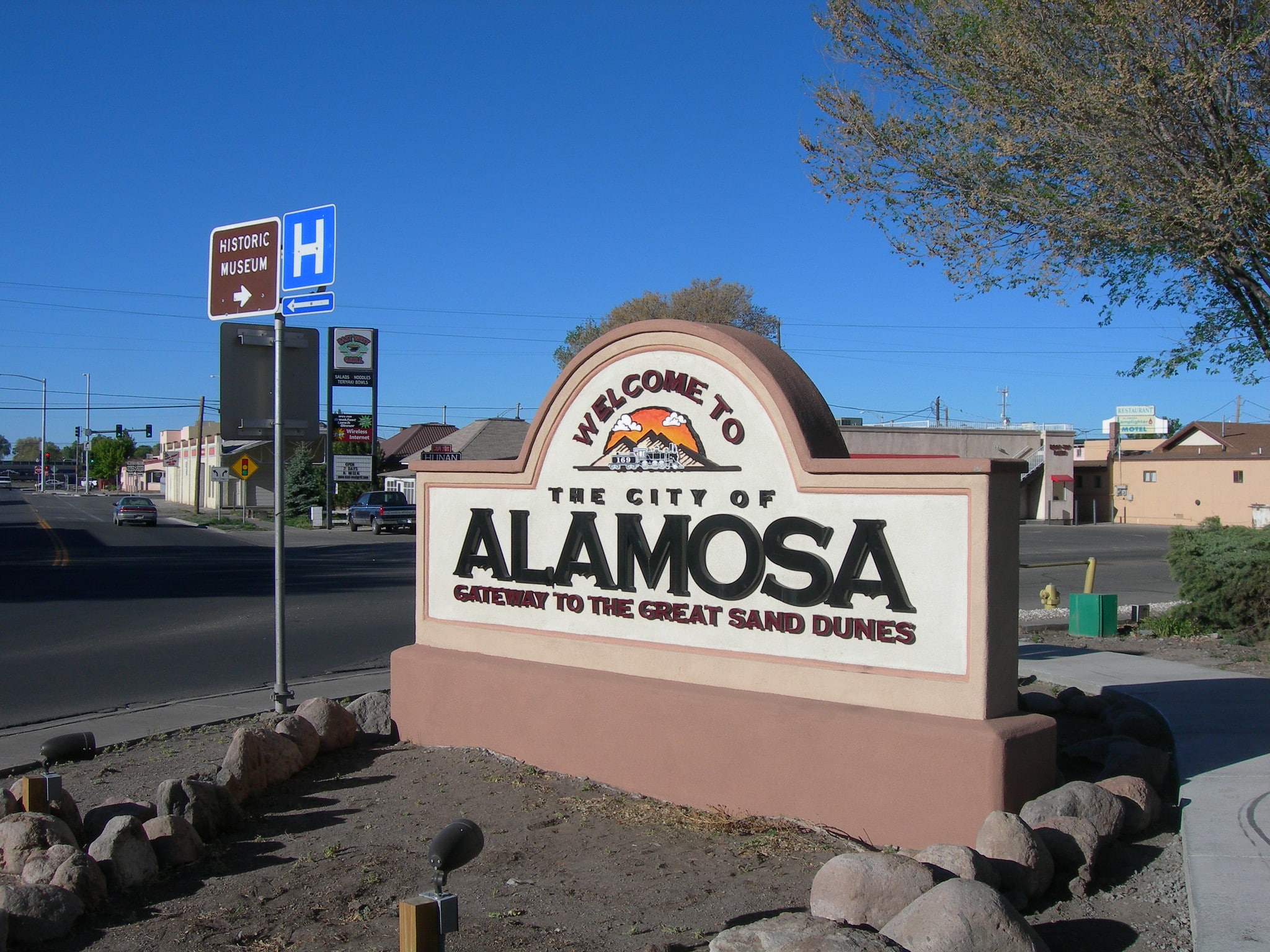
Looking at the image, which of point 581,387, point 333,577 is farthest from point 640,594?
point 333,577

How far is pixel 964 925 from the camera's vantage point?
145 inches

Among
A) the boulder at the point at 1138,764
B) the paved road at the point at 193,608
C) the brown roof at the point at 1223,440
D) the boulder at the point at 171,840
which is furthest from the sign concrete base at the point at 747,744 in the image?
the brown roof at the point at 1223,440

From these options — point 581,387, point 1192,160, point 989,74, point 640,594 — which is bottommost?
point 640,594

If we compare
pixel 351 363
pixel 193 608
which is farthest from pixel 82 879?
pixel 351 363

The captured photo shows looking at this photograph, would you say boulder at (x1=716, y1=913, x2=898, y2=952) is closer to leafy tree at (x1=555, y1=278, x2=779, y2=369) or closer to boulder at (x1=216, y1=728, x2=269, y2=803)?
boulder at (x1=216, y1=728, x2=269, y2=803)

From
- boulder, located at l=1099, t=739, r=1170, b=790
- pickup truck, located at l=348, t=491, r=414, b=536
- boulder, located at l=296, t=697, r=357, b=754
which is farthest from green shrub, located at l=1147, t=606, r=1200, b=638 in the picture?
pickup truck, located at l=348, t=491, r=414, b=536

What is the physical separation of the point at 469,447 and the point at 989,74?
49.4 metres

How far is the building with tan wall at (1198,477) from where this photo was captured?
52156 mm

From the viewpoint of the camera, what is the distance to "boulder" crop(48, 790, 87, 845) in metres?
5.59

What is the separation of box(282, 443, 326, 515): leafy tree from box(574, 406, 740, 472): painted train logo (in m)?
49.7

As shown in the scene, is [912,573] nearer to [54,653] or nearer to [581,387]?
[581,387]

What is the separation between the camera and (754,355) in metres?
6.05

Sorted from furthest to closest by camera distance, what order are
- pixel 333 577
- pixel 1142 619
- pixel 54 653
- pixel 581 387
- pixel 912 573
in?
pixel 333 577, pixel 1142 619, pixel 54 653, pixel 581 387, pixel 912 573

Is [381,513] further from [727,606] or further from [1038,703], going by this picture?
[727,606]
